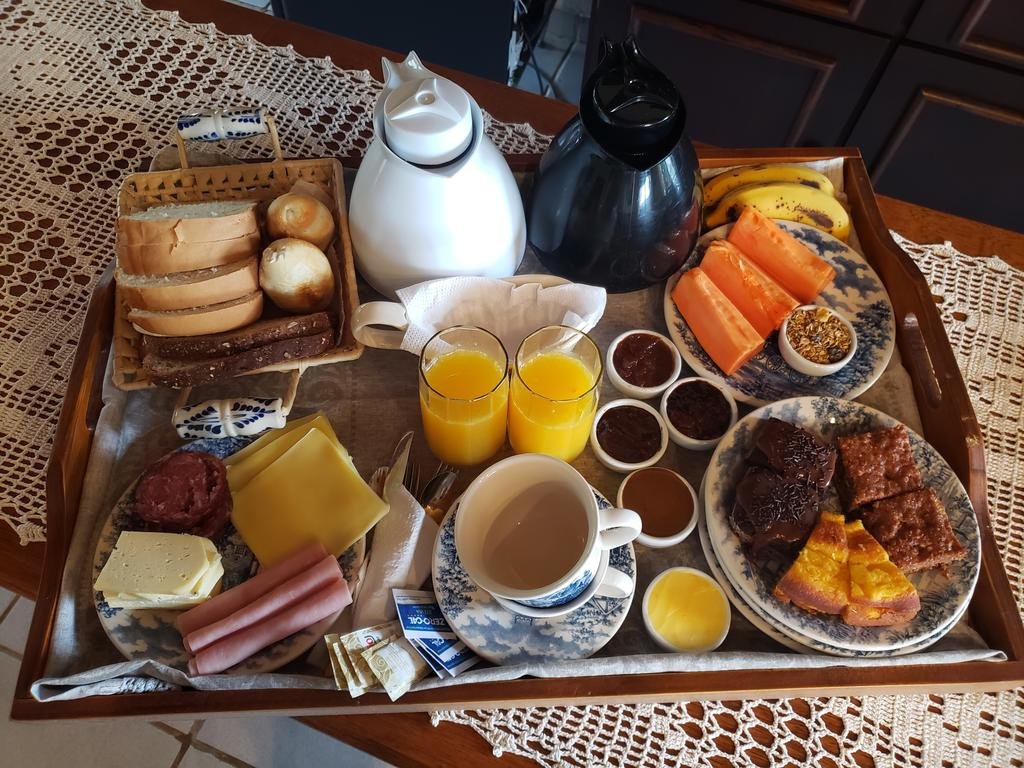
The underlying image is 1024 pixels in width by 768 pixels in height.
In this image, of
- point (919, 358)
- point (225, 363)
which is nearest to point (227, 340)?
point (225, 363)

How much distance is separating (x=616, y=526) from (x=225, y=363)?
509 millimetres

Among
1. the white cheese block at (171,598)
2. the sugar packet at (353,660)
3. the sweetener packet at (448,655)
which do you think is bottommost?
the white cheese block at (171,598)

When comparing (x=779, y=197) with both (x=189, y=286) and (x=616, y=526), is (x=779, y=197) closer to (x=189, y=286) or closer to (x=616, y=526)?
(x=616, y=526)

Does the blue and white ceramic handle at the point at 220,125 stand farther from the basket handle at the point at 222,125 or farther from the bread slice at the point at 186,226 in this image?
→ the bread slice at the point at 186,226

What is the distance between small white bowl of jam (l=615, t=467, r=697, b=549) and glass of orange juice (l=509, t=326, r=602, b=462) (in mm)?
86

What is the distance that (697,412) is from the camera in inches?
39.7

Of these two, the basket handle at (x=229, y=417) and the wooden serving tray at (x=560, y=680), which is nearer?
the wooden serving tray at (x=560, y=680)

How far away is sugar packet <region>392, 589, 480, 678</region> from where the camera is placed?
0.82 m

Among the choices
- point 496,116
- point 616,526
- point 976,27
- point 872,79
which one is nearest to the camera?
point 616,526

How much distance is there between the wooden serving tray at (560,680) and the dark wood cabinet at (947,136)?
0.82 m

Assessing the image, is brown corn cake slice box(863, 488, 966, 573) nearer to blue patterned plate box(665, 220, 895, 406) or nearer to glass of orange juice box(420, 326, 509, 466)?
blue patterned plate box(665, 220, 895, 406)

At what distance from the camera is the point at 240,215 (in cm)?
96

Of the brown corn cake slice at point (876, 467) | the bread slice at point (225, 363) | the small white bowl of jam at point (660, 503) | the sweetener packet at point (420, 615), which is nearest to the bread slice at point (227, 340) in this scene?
the bread slice at point (225, 363)

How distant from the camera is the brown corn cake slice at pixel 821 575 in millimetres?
842
